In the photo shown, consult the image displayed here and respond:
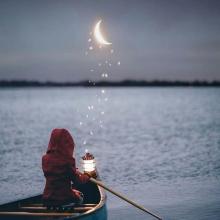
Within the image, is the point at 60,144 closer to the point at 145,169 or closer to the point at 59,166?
the point at 59,166

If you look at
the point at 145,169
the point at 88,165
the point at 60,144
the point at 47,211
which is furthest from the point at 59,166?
the point at 145,169

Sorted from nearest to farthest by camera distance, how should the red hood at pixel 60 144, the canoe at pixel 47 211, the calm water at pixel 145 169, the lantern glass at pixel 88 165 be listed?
the red hood at pixel 60 144, the canoe at pixel 47 211, the lantern glass at pixel 88 165, the calm water at pixel 145 169

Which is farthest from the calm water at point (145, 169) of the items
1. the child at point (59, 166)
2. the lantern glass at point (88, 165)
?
the child at point (59, 166)

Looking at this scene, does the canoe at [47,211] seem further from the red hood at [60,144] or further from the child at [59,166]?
the red hood at [60,144]

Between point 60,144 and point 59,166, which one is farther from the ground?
point 60,144

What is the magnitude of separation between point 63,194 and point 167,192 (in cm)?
915

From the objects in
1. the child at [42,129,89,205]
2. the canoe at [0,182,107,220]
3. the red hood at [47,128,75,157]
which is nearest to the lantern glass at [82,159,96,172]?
the canoe at [0,182,107,220]

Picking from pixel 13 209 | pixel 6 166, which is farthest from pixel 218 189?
pixel 6 166

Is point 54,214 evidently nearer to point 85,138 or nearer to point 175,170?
point 175,170

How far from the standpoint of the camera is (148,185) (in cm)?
1898

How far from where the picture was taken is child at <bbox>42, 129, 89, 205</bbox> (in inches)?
340

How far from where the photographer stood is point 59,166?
8.64 m

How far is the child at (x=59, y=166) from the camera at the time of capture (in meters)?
8.63

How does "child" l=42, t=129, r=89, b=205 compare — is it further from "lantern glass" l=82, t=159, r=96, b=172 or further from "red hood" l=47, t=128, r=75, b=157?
"lantern glass" l=82, t=159, r=96, b=172
